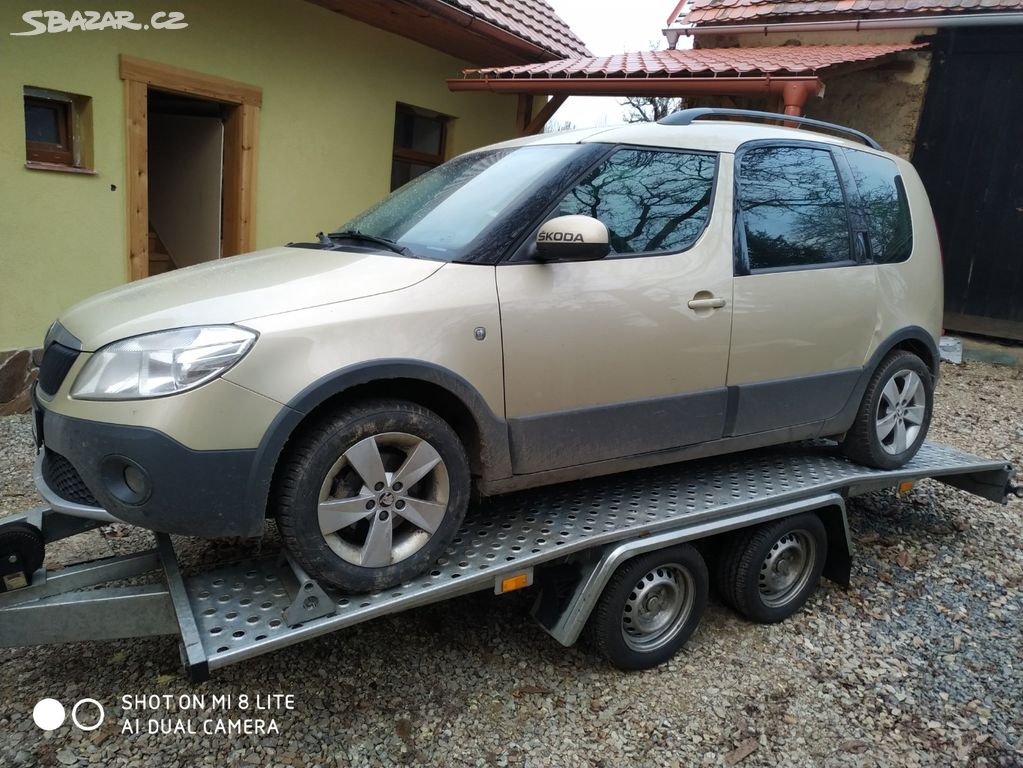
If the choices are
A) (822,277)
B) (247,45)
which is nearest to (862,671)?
(822,277)

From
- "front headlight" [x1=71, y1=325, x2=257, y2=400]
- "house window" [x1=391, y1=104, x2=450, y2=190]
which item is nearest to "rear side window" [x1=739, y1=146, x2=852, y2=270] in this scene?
"front headlight" [x1=71, y1=325, x2=257, y2=400]

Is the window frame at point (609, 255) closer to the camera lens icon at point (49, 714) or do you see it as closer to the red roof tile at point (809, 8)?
the camera lens icon at point (49, 714)

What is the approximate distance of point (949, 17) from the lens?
331 inches

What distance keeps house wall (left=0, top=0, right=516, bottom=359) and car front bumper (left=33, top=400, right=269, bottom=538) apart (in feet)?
13.2

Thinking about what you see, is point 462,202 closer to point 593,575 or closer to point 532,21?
point 593,575

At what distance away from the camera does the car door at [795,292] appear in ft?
11.3

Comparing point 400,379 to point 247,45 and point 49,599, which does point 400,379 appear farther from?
point 247,45

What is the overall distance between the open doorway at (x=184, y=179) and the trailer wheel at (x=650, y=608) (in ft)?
19.5

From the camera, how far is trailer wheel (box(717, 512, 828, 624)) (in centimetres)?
350

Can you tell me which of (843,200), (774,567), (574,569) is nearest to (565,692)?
(574,569)

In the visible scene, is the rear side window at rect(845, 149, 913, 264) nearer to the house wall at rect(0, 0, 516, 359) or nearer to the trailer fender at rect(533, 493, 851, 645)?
the trailer fender at rect(533, 493, 851, 645)

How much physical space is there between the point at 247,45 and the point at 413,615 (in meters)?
5.61

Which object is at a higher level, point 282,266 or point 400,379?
point 282,266

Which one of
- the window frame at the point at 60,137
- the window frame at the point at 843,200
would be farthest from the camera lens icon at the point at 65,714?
the window frame at the point at 60,137
